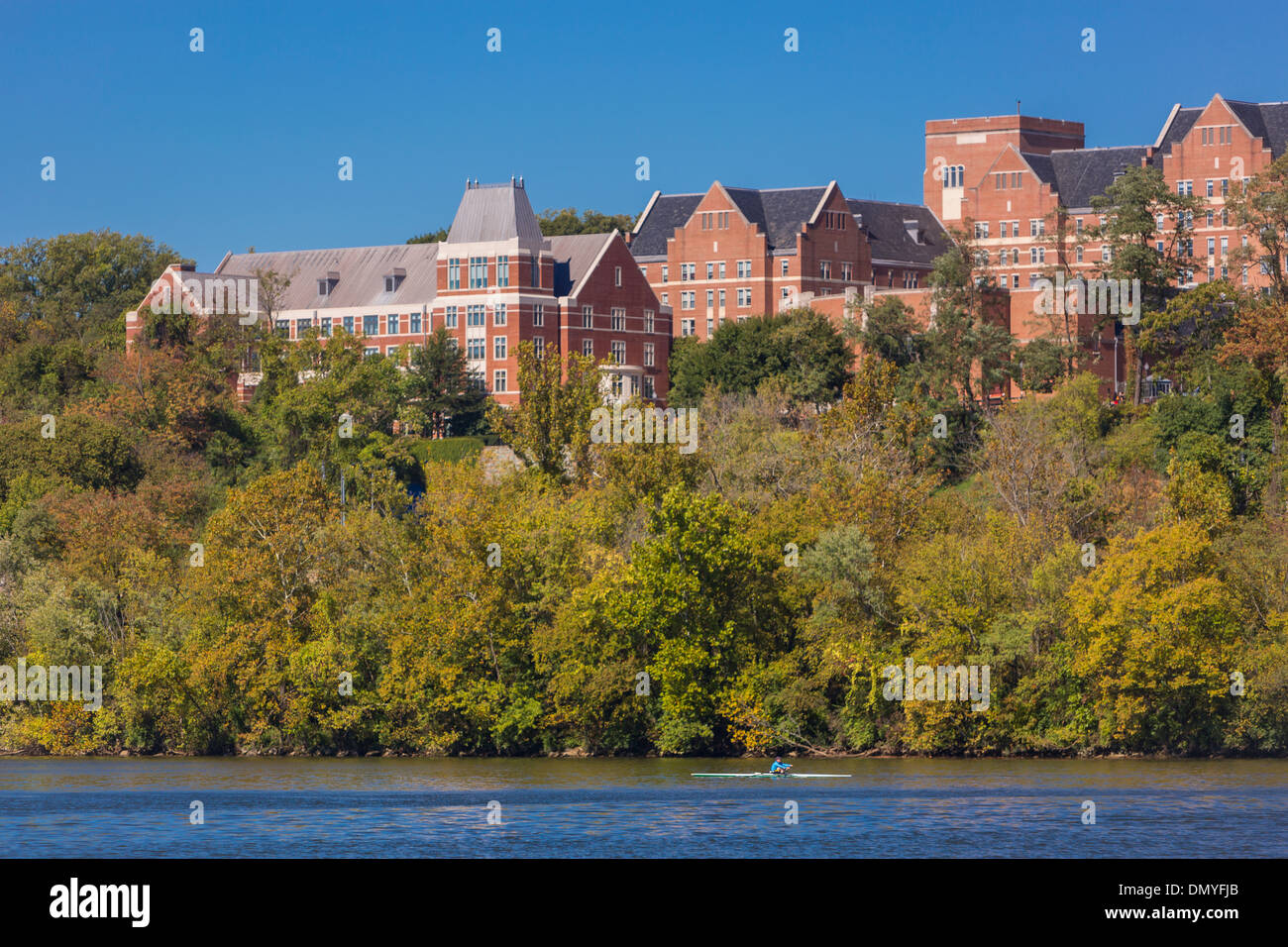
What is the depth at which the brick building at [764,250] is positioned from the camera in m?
136

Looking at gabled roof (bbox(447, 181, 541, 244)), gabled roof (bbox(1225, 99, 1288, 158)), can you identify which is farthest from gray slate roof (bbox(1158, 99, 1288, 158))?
gabled roof (bbox(447, 181, 541, 244))

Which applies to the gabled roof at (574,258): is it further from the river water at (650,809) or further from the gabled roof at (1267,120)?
the river water at (650,809)

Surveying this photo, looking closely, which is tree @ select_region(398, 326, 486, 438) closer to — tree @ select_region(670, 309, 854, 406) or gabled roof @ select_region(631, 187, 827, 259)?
tree @ select_region(670, 309, 854, 406)

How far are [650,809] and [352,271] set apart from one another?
90692mm

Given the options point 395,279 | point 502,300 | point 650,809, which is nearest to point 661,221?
point 395,279

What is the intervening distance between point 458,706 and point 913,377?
4502 cm

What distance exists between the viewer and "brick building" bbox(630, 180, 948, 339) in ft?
448

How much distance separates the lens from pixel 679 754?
6506 cm

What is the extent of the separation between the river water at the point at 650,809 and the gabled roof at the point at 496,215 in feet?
204

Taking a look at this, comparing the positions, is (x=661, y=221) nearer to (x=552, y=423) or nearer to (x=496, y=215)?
(x=496, y=215)

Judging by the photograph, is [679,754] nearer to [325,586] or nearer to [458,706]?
[458,706]

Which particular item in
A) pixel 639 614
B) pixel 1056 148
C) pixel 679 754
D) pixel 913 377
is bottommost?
pixel 679 754
